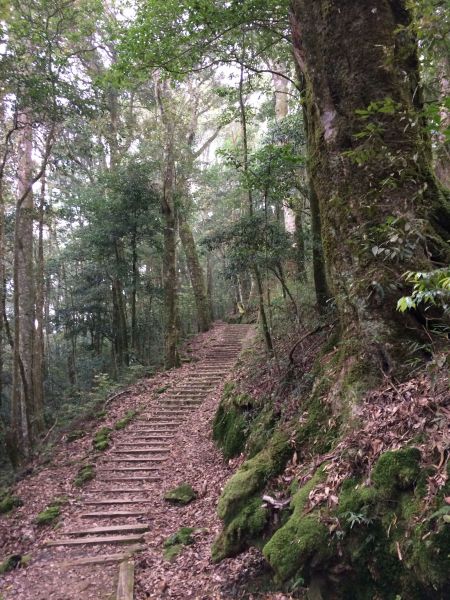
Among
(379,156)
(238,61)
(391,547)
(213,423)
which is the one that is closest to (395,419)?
(391,547)

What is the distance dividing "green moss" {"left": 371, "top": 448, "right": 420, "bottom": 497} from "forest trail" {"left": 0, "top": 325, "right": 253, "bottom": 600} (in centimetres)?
312

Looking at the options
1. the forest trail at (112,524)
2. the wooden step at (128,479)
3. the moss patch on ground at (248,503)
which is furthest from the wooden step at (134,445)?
the moss patch on ground at (248,503)

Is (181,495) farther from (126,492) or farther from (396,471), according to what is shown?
(396,471)

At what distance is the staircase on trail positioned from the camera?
17.3 ft

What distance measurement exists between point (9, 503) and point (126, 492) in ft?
6.92

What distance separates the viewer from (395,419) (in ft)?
10.6

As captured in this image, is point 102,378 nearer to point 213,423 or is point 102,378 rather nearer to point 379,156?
point 213,423

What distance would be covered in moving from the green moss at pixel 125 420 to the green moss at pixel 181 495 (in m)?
3.62

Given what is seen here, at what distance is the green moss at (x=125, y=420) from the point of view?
990 centimetres

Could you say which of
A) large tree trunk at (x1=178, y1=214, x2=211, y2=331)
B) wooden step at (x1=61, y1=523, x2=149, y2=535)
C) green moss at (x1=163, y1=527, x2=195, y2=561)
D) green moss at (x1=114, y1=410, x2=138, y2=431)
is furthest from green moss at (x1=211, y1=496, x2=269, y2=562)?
large tree trunk at (x1=178, y1=214, x2=211, y2=331)

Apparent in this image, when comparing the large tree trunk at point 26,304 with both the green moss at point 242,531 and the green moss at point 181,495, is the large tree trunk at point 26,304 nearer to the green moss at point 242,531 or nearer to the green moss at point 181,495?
the green moss at point 181,495

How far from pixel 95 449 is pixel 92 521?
9.08 feet

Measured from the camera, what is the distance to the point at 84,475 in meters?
7.60

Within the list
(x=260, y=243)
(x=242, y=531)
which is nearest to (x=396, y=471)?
(x=242, y=531)
